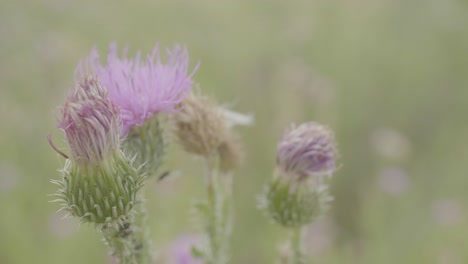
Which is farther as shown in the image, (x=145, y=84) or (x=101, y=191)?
(x=145, y=84)

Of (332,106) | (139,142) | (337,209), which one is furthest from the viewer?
(332,106)

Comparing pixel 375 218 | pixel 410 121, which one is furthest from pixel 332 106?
pixel 375 218

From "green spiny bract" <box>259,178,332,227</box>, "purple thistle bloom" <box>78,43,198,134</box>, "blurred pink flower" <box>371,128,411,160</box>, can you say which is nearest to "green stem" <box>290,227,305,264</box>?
"green spiny bract" <box>259,178,332,227</box>

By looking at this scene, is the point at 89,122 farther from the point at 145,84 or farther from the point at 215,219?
the point at 215,219

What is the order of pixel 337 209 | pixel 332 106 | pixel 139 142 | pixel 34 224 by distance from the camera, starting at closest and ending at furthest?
pixel 139 142
pixel 34 224
pixel 337 209
pixel 332 106

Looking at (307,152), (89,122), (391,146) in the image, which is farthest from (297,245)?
(391,146)

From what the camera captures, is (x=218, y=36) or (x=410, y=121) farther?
(x=218, y=36)

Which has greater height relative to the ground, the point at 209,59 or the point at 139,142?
the point at 209,59

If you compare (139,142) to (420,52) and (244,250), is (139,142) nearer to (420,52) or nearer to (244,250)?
(244,250)
